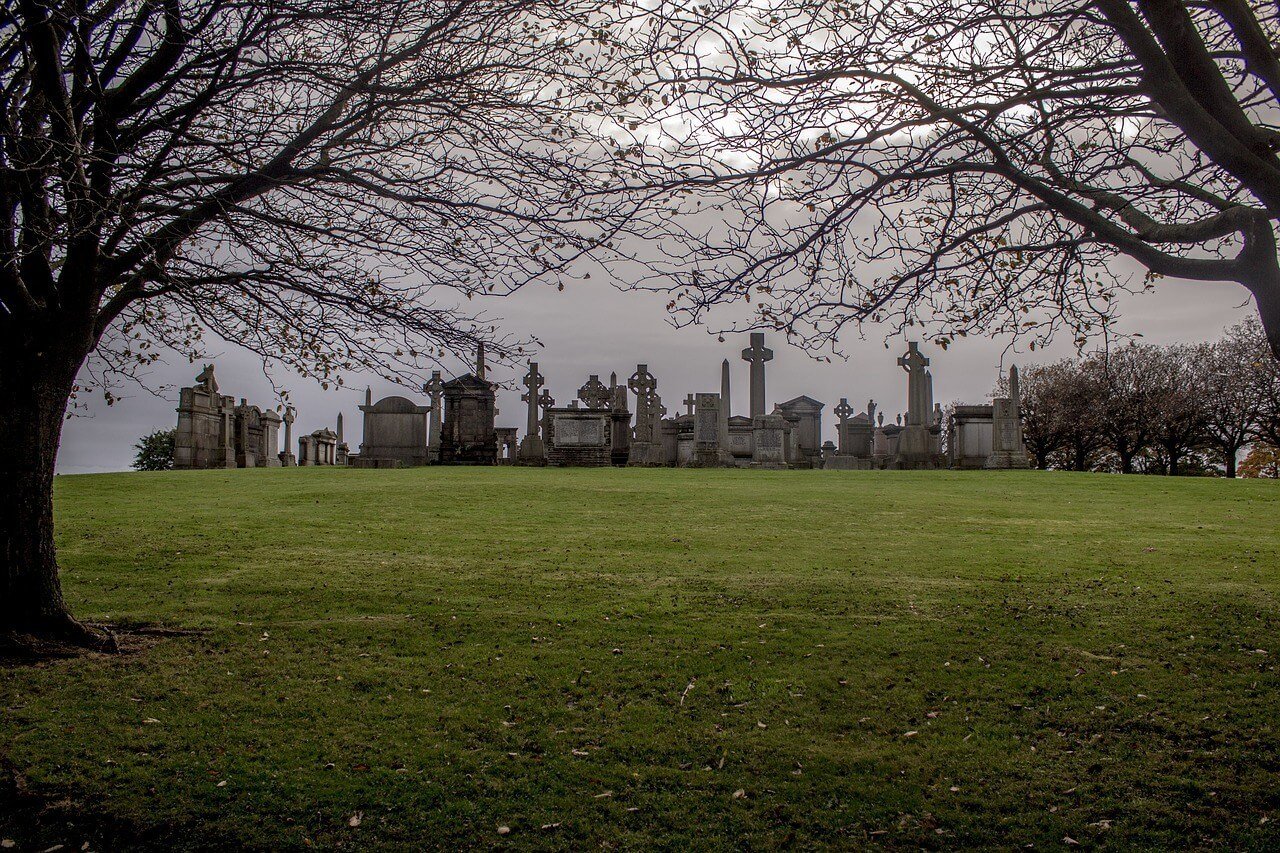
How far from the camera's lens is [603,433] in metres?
36.0

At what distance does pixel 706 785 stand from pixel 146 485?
20817 millimetres

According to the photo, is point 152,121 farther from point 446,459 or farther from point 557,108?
point 446,459

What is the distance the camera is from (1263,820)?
5555 mm

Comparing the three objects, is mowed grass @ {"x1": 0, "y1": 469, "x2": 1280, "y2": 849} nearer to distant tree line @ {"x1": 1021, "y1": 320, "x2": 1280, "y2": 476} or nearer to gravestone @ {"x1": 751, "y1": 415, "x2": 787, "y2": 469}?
gravestone @ {"x1": 751, "y1": 415, "x2": 787, "y2": 469}

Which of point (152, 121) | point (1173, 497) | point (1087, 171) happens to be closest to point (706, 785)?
point (1087, 171)

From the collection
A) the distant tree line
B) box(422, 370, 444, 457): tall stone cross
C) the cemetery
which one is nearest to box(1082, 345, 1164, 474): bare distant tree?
the distant tree line

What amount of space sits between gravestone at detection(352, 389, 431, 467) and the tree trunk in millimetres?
28832

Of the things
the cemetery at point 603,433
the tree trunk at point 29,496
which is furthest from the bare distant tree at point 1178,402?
the tree trunk at point 29,496

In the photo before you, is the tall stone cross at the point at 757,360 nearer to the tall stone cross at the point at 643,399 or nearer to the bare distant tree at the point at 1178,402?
the tall stone cross at the point at 643,399

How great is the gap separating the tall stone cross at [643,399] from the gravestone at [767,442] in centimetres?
507

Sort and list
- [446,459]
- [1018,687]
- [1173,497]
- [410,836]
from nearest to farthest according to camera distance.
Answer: [410,836]
[1018,687]
[1173,497]
[446,459]

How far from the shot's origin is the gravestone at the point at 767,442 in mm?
36781

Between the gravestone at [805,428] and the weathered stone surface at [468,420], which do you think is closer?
the weathered stone surface at [468,420]

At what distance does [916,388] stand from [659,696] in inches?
1368
